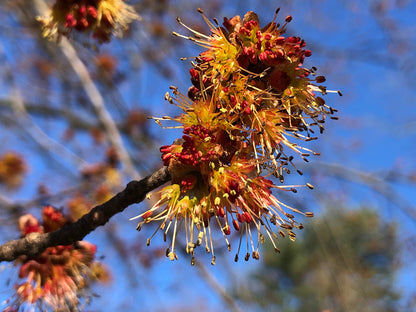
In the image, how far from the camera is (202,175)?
5.36ft

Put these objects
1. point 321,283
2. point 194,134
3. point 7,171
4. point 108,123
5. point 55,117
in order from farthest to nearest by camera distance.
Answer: point 321,283 → point 55,117 → point 7,171 → point 108,123 → point 194,134

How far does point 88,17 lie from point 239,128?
1364 mm

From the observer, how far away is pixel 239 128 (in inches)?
60.9

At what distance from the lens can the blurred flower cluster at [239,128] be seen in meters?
1.57

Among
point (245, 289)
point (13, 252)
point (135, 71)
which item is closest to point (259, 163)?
point (13, 252)

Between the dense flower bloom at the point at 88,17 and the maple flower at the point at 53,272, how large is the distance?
3.44 feet

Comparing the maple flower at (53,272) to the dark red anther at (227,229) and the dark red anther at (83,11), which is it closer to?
the dark red anther at (227,229)

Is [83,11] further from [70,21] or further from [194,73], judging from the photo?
[194,73]

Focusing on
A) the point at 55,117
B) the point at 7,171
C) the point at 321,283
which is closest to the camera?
the point at 7,171

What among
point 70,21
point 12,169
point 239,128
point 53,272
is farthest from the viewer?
point 12,169

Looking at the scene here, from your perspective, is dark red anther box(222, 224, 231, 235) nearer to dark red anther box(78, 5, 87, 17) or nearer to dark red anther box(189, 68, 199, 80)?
dark red anther box(189, 68, 199, 80)

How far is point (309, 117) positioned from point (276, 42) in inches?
12.6

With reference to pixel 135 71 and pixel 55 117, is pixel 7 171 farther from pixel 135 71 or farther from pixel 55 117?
pixel 135 71

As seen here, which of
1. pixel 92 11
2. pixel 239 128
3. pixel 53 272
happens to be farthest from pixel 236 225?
pixel 92 11
